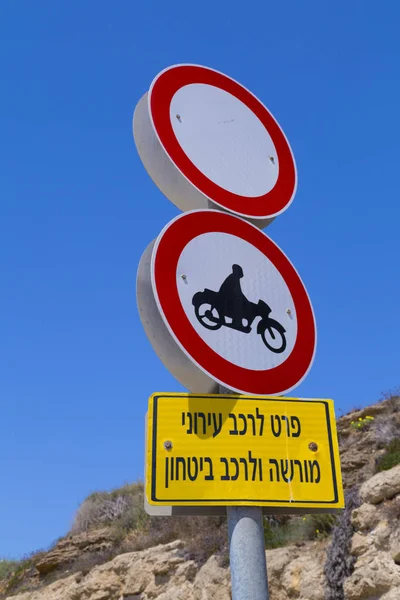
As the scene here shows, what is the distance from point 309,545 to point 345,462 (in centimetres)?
196

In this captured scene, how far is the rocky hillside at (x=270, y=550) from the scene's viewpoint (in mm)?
7477

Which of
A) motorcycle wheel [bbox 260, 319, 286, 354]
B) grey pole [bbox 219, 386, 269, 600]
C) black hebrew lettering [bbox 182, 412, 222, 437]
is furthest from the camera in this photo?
motorcycle wheel [bbox 260, 319, 286, 354]

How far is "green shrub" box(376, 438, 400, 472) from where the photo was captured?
8648 mm

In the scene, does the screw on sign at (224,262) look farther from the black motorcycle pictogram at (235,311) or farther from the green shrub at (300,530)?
the green shrub at (300,530)

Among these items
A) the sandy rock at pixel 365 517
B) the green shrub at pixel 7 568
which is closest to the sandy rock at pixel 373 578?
the sandy rock at pixel 365 517

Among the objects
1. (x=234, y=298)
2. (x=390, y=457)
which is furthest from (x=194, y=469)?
(x=390, y=457)

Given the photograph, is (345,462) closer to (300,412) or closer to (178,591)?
(178,591)

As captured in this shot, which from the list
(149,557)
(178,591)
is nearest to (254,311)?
(178,591)

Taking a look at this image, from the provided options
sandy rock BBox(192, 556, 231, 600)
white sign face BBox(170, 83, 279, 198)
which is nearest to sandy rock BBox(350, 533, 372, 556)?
sandy rock BBox(192, 556, 231, 600)

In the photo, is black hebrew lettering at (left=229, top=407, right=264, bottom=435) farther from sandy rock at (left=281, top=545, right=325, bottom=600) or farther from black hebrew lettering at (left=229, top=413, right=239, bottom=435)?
sandy rock at (left=281, top=545, right=325, bottom=600)

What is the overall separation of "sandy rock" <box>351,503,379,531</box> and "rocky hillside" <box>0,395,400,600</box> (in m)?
0.01

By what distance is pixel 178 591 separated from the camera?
961 cm

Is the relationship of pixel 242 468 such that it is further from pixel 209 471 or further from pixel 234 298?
pixel 234 298

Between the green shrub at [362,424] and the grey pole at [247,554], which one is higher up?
the green shrub at [362,424]
